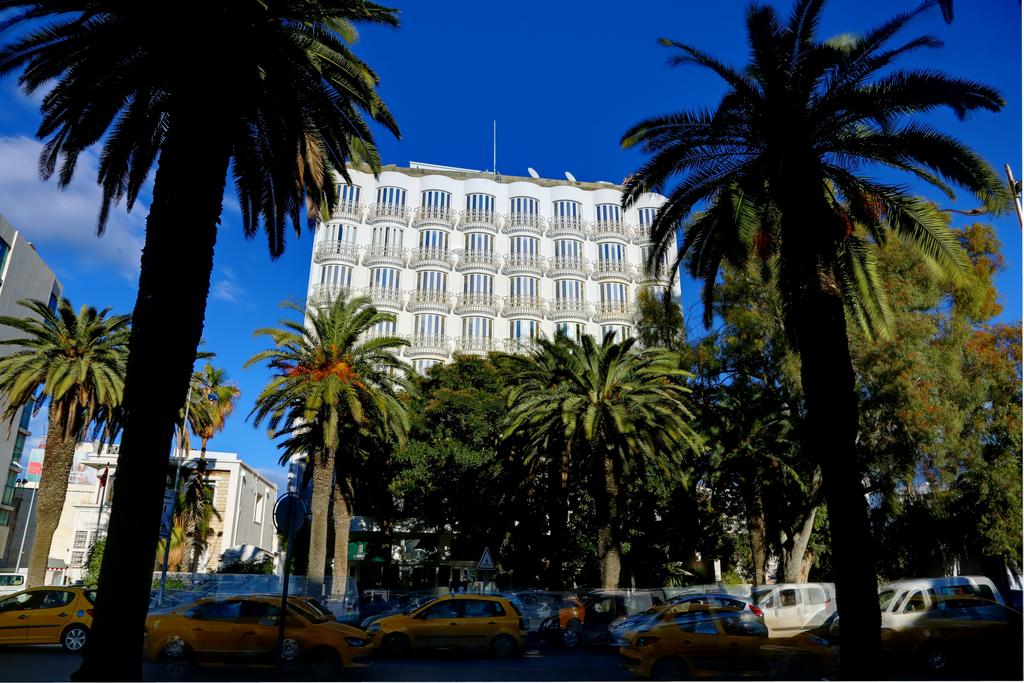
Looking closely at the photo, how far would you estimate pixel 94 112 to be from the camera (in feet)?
40.1

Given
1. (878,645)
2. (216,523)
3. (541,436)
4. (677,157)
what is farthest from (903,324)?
(216,523)

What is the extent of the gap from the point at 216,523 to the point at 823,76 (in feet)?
135

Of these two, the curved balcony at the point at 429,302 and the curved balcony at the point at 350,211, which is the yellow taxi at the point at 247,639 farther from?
the curved balcony at the point at 350,211

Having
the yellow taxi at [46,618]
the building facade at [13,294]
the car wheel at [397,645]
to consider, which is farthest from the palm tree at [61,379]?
the building facade at [13,294]

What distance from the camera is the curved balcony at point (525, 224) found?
51.3 meters

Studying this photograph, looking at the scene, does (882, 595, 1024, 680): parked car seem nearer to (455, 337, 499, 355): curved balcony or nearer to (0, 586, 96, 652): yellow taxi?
(0, 586, 96, 652): yellow taxi

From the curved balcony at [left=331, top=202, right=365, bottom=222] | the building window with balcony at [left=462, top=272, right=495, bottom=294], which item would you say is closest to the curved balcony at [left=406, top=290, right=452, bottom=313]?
the building window with balcony at [left=462, top=272, right=495, bottom=294]

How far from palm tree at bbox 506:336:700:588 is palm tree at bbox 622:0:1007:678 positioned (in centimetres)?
1030

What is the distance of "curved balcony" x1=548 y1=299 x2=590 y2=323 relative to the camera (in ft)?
161

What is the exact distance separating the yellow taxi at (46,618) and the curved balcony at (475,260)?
120ft

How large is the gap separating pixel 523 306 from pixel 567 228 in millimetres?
7352

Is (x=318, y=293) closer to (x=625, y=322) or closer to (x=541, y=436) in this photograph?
(x=625, y=322)

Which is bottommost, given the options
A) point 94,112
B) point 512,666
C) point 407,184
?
point 512,666

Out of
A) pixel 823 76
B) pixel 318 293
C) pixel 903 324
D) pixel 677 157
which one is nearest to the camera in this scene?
pixel 823 76
